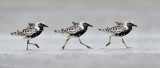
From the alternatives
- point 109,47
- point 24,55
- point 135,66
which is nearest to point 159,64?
point 135,66

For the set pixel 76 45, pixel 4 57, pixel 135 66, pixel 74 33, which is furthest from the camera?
pixel 76 45

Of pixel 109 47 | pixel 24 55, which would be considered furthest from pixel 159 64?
pixel 24 55

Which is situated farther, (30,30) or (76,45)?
(76,45)

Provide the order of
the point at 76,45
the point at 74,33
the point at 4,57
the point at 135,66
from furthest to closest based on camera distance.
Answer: the point at 76,45 < the point at 74,33 < the point at 4,57 < the point at 135,66

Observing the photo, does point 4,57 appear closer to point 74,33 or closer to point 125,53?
point 74,33

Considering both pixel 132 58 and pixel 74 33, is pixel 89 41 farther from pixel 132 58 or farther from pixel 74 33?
pixel 132 58

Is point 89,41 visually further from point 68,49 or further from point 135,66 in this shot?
point 135,66

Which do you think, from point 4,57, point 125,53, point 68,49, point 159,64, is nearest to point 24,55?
point 4,57

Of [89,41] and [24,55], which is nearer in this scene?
[24,55]
